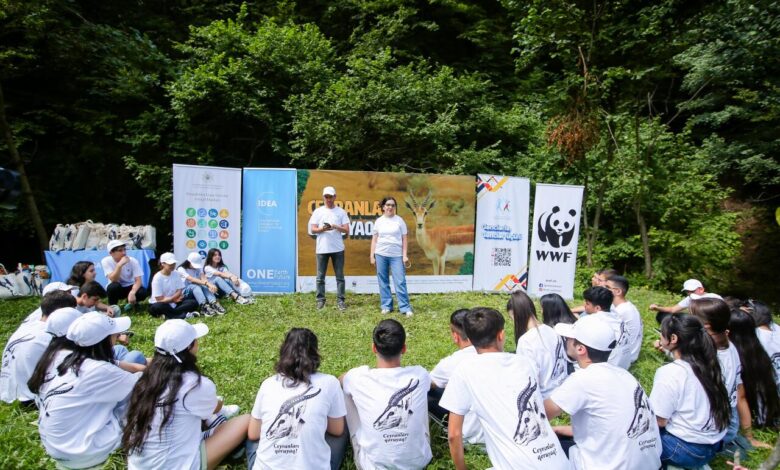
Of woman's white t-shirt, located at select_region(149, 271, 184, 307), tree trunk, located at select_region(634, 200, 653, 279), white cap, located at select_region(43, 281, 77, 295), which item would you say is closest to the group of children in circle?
white cap, located at select_region(43, 281, 77, 295)

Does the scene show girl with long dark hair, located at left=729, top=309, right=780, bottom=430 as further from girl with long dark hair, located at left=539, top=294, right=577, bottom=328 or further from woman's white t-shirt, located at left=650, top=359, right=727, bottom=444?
girl with long dark hair, located at left=539, top=294, right=577, bottom=328

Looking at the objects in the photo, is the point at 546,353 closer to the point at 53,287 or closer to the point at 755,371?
the point at 755,371

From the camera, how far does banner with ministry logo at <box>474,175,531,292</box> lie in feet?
29.5

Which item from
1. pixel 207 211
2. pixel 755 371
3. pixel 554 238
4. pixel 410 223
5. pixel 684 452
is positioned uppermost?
pixel 207 211

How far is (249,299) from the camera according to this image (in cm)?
738

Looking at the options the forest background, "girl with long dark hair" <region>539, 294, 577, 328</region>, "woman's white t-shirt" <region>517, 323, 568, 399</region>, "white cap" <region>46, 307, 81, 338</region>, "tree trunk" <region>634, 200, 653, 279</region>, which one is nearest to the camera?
"white cap" <region>46, 307, 81, 338</region>

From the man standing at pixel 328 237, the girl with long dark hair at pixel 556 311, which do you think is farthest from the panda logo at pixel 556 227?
the girl with long dark hair at pixel 556 311

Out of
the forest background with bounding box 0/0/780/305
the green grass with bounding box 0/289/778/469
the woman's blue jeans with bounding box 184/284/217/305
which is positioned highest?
the forest background with bounding box 0/0/780/305

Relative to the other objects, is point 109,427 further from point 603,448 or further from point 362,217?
point 362,217

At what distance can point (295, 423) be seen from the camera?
262 centimetres

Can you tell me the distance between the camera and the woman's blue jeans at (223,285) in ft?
24.0

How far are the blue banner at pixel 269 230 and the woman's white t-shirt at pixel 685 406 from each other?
6137 mm

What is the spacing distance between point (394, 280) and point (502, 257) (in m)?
2.98

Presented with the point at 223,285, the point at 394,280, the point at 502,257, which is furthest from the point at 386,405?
the point at 502,257
